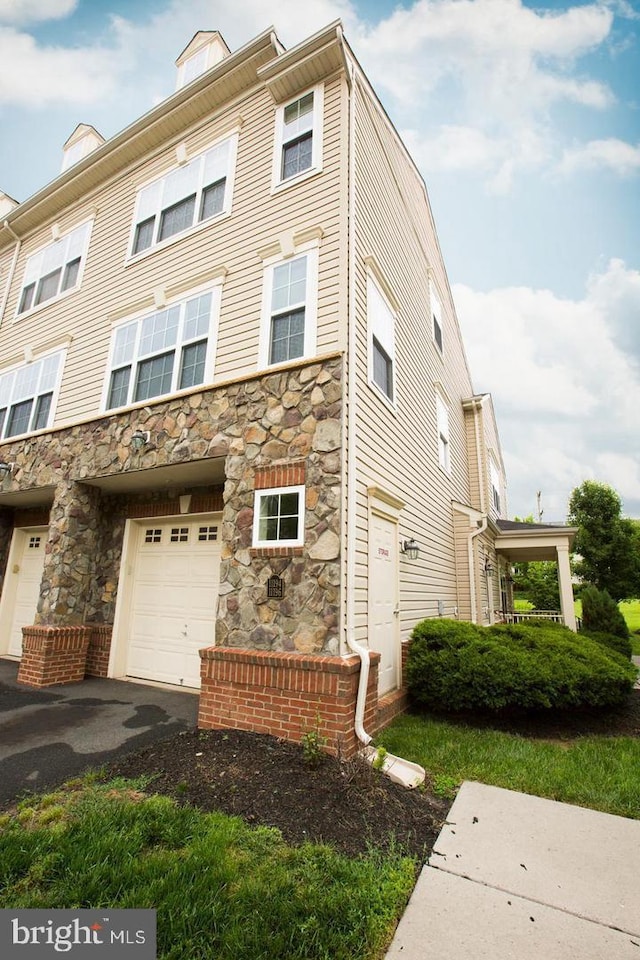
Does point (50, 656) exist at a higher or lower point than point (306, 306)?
lower

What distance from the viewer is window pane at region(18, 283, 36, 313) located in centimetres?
989

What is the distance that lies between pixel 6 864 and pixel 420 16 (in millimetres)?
13263

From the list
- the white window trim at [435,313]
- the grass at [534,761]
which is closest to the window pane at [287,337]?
the grass at [534,761]

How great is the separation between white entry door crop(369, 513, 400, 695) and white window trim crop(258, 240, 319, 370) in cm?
228

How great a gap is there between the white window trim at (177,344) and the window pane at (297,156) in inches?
78.1

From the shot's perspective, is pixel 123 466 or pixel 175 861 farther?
Answer: pixel 123 466

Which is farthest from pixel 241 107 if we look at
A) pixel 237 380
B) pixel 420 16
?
pixel 237 380

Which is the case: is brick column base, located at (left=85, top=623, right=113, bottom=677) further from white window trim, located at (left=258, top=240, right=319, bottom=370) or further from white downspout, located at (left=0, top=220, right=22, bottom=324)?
white downspout, located at (left=0, top=220, right=22, bottom=324)

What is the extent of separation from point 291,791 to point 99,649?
17.5ft

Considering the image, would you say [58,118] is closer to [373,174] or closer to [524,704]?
[373,174]

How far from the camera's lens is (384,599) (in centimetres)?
584

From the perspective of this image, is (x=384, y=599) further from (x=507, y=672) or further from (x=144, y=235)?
(x=144, y=235)

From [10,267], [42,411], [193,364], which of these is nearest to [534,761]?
[193,364]

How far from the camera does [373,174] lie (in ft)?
23.4
